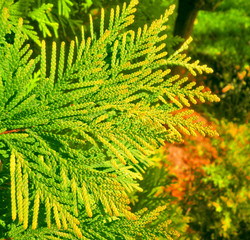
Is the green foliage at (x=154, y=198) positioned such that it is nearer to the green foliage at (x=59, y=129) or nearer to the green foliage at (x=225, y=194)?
the green foliage at (x=59, y=129)

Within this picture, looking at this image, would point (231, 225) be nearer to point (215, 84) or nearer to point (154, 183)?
point (154, 183)

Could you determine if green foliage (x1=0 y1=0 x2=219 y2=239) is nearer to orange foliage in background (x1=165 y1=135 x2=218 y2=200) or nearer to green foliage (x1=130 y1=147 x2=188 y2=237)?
green foliage (x1=130 y1=147 x2=188 y2=237)

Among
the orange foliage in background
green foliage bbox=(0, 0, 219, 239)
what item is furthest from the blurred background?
green foliage bbox=(0, 0, 219, 239)

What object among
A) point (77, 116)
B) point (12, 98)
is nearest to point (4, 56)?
point (12, 98)

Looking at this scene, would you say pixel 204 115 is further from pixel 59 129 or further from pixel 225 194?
pixel 59 129

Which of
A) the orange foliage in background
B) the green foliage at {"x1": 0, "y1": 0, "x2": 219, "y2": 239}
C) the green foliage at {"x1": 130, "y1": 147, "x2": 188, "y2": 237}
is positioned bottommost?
the orange foliage in background

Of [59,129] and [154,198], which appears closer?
[59,129]

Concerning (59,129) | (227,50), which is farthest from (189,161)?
(227,50)

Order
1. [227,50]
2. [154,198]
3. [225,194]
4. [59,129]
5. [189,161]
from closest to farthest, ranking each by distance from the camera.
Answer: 1. [59,129]
2. [154,198]
3. [225,194]
4. [189,161]
5. [227,50]

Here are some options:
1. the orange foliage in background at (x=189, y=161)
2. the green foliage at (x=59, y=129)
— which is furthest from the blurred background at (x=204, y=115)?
the green foliage at (x=59, y=129)

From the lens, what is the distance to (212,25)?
793 cm

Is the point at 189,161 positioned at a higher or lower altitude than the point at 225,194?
lower

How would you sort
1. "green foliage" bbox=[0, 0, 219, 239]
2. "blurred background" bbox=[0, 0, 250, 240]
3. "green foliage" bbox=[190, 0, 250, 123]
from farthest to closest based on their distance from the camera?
"green foliage" bbox=[190, 0, 250, 123] < "blurred background" bbox=[0, 0, 250, 240] < "green foliage" bbox=[0, 0, 219, 239]

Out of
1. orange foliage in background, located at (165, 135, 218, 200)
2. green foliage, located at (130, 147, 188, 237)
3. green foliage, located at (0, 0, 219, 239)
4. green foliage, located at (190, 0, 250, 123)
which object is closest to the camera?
green foliage, located at (0, 0, 219, 239)
